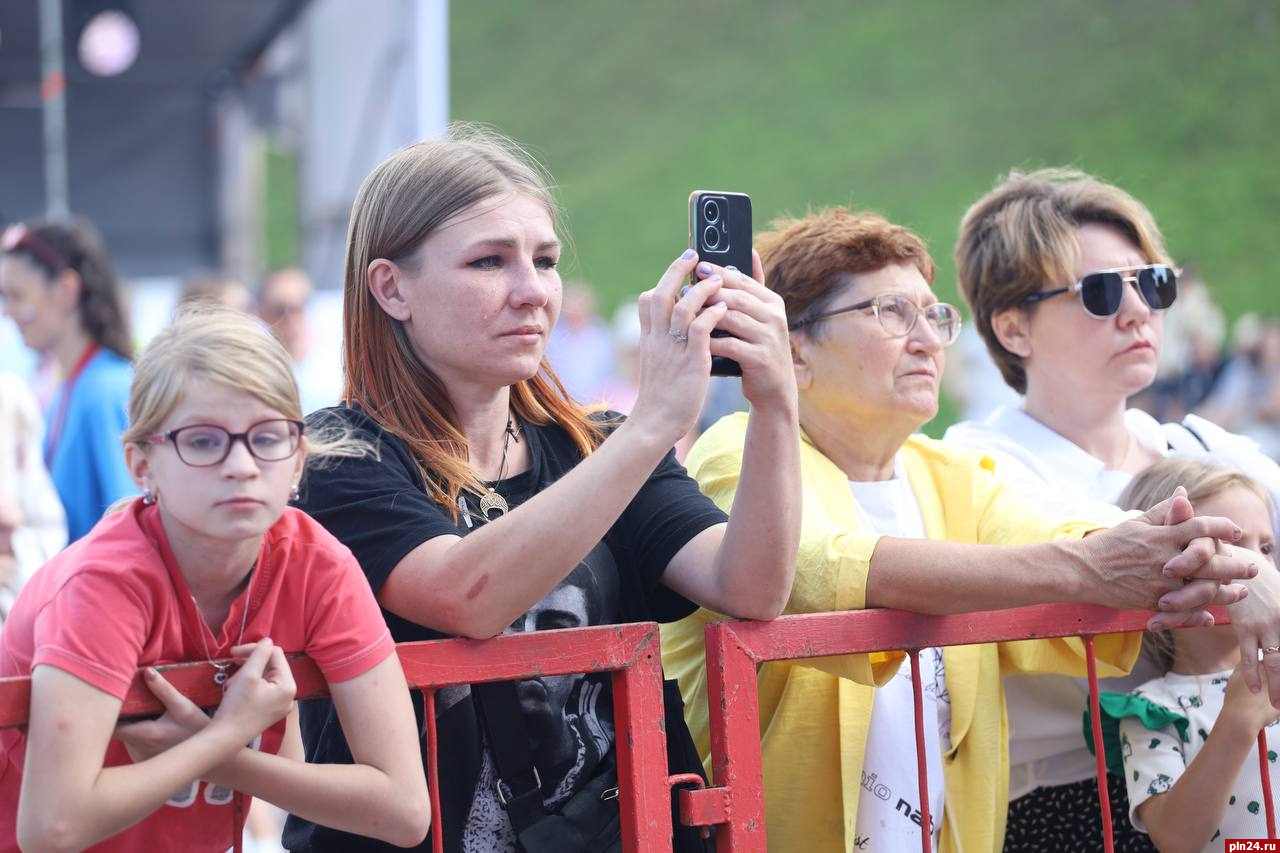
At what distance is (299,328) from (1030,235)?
4503 mm

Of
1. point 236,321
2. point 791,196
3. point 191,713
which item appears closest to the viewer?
point 191,713

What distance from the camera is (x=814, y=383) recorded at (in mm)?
2838

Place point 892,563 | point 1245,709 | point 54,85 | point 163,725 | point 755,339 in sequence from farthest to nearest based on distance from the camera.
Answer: point 54,85, point 1245,709, point 892,563, point 755,339, point 163,725

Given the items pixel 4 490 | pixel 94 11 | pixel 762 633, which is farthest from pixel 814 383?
pixel 94 11

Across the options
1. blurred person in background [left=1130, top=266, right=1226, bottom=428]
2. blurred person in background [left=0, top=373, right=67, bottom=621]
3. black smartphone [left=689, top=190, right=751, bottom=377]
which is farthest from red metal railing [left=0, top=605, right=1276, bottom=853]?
blurred person in background [left=1130, top=266, right=1226, bottom=428]

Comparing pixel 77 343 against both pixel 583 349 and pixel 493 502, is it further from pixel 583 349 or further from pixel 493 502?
pixel 583 349

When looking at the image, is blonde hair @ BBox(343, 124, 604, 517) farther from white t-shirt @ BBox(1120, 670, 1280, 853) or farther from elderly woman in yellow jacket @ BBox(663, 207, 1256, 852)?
white t-shirt @ BBox(1120, 670, 1280, 853)

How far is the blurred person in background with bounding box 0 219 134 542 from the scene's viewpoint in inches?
180

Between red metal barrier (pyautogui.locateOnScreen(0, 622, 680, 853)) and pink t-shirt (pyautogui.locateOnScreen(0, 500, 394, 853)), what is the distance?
8cm

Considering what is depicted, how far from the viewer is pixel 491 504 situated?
2.33 m

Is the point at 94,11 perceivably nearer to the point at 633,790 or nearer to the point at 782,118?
the point at 633,790

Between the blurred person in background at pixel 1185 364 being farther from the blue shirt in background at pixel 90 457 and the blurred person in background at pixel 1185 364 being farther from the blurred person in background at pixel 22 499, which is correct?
the blurred person in background at pixel 22 499

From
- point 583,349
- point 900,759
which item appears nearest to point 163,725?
point 900,759

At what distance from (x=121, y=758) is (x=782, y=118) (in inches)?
1096
